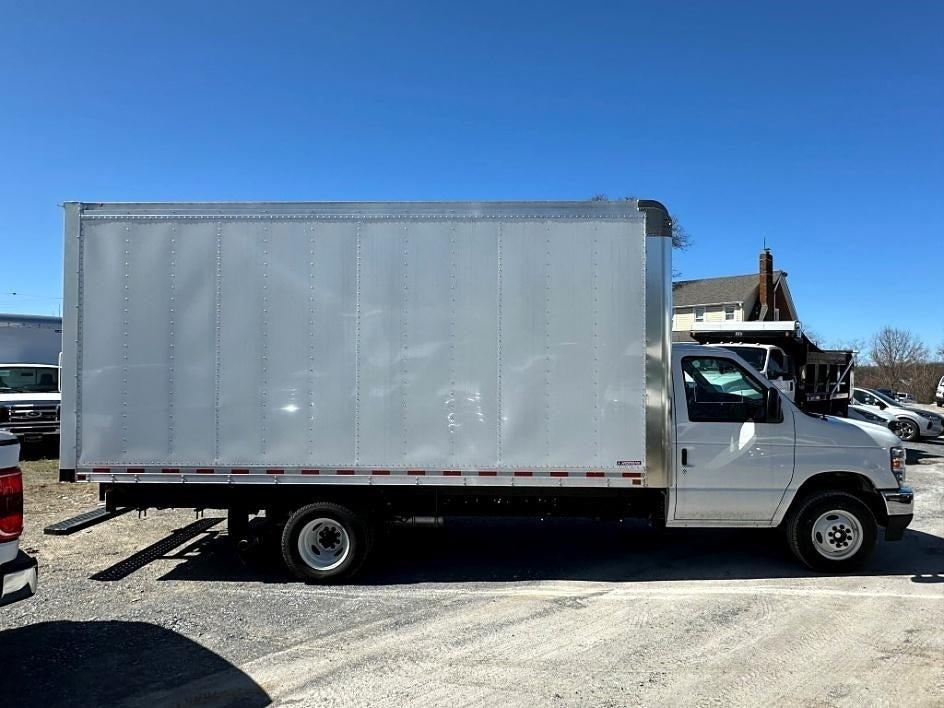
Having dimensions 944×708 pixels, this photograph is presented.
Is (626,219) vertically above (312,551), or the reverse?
(626,219)

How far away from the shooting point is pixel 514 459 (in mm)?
5586

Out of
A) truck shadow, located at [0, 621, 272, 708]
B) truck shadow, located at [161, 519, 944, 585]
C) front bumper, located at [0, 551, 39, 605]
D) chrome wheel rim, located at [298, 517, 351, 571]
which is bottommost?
truck shadow, located at [0, 621, 272, 708]

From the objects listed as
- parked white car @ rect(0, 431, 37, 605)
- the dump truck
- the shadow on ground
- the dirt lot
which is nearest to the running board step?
the dirt lot

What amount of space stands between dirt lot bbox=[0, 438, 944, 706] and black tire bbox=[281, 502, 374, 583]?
162mm

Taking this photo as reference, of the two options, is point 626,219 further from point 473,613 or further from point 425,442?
point 473,613

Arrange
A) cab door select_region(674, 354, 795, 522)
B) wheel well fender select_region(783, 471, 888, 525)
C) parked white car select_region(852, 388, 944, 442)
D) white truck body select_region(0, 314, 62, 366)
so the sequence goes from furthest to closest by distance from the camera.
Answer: parked white car select_region(852, 388, 944, 442)
white truck body select_region(0, 314, 62, 366)
wheel well fender select_region(783, 471, 888, 525)
cab door select_region(674, 354, 795, 522)

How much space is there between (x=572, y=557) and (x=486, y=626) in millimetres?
1971

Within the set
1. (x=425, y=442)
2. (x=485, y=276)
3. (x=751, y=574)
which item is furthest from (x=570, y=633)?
(x=485, y=276)

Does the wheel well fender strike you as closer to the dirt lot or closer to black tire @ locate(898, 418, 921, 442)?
the dirt lot

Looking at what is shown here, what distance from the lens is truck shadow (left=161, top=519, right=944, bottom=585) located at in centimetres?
606

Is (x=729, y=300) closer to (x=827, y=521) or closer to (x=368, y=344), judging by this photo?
(x=827, y=521)

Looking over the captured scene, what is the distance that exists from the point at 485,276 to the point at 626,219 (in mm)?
1322

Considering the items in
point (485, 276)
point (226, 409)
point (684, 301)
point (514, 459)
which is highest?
point (684, 301)

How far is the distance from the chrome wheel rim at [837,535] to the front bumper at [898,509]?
280mm
